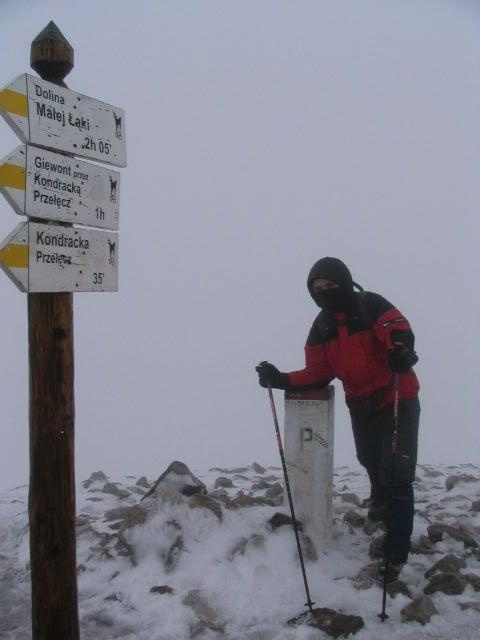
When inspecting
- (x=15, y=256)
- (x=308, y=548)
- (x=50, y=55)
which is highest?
(x=50, y=55)

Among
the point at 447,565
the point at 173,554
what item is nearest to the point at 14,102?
the point at 173,554

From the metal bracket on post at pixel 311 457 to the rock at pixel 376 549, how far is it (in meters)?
0.41

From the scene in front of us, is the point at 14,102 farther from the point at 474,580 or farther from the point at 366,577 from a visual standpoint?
the point at 474,580

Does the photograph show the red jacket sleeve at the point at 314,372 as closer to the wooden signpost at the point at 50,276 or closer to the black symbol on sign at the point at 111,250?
the black symbol on sign at the point at 111,250

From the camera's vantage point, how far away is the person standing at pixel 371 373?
5.25m

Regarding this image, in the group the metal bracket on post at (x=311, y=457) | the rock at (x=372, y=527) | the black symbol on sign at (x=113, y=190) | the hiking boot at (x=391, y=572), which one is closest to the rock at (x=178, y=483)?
the metal bracket on post at (x=311, y=457)

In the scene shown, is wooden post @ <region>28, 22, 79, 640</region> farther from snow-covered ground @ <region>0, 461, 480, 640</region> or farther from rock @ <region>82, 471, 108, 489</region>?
rock @ <region>82, 471, 108, 489</region>

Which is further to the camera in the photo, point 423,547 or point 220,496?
point 220,496

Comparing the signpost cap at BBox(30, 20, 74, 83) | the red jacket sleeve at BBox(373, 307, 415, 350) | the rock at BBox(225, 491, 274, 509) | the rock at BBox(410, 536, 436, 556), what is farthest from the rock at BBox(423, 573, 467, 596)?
the signpost cap at BBox(30, 20, 74, 83)

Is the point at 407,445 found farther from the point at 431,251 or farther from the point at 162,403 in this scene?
the point at 431,251

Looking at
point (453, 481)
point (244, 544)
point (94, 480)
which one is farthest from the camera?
point (94, 480)

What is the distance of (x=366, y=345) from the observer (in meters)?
5.56

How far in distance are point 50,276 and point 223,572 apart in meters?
3.05

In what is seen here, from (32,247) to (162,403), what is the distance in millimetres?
78506
